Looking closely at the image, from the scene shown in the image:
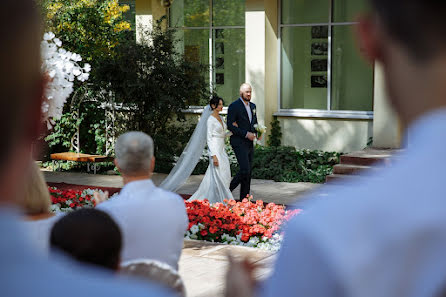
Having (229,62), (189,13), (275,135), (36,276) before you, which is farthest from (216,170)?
(36,276)

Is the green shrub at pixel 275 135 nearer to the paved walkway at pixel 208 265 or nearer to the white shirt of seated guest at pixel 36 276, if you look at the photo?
the paved walkway at pixel 208 265

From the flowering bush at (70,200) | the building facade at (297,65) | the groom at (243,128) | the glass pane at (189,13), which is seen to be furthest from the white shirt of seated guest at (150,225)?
the glass pane at (189,13)

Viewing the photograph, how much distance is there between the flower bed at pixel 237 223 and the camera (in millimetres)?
8391

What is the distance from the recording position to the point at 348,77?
15.5 metres

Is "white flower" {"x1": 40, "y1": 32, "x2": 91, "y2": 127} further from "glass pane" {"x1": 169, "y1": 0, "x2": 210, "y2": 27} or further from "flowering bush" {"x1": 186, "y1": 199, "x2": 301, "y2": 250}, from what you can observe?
"glass pane" {"x1": 169, "y1": 0, "x2": 210, "y2": 27}

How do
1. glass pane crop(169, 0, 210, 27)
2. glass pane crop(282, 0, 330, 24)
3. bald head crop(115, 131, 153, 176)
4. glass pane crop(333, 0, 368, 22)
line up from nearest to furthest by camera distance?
bald head crop(115, 131, 153, 176) < glass pane crop(333, 0, 368, 22) < glass pane crop(282, 0, 330, 24) < glass pane crop(169, 0, 210, 27)

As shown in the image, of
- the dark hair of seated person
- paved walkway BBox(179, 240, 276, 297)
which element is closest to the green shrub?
paved walkway BBox(179, 240, 276, 297)

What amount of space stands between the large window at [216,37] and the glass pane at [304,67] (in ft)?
3.76

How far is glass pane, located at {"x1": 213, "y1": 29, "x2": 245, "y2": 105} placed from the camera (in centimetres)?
1675

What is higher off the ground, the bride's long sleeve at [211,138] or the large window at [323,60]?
the large window at [323,60]

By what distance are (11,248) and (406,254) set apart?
1.42 ft

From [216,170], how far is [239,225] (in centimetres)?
226

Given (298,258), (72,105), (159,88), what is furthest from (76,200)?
(298,258)

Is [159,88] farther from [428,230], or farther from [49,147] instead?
[428,230]
